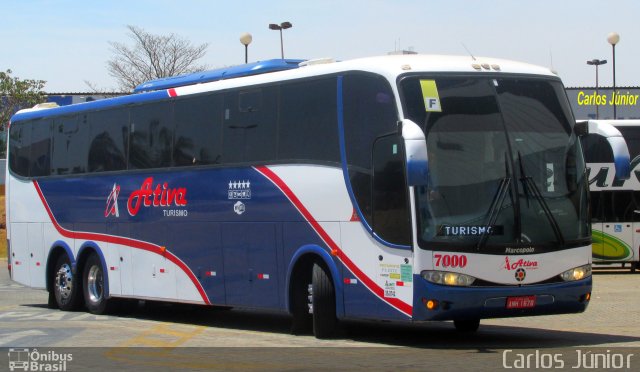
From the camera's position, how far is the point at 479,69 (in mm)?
14602

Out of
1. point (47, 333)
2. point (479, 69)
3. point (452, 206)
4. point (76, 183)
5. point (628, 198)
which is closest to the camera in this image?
point (452, 206)

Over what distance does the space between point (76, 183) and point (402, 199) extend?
941 centimetres

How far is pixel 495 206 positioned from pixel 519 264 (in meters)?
0.77

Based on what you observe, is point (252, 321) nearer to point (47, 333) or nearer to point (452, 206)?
point (47, 333)

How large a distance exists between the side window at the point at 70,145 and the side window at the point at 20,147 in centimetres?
115

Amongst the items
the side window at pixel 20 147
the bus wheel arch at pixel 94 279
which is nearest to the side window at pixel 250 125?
the bus wheel arch at pixel 94 279

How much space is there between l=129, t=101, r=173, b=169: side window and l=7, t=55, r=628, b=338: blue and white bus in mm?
38

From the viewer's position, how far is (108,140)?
20688mm

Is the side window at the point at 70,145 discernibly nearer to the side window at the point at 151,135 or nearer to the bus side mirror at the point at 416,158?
the side window at the point at 151,135

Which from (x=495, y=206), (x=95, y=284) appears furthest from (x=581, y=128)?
(x=95, y=284)

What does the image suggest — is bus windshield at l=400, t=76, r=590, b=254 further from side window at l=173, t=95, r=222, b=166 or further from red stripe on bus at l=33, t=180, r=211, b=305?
red stripe on bus at l=33, t=180, r=211, b=305

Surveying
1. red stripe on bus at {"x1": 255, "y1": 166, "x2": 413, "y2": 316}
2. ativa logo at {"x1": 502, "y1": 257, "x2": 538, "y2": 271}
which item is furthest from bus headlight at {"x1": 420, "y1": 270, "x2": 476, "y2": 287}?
ativa logo at {"x1": 502, "y1": 257, "x2": 538, "y2": 271}

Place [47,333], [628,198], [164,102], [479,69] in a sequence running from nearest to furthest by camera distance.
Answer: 1. [479,69]
2. [47,333]
3. [164,102]
4. [628,198]

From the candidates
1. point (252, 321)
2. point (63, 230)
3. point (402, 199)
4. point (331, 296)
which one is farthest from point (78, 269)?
point (402, 199)
